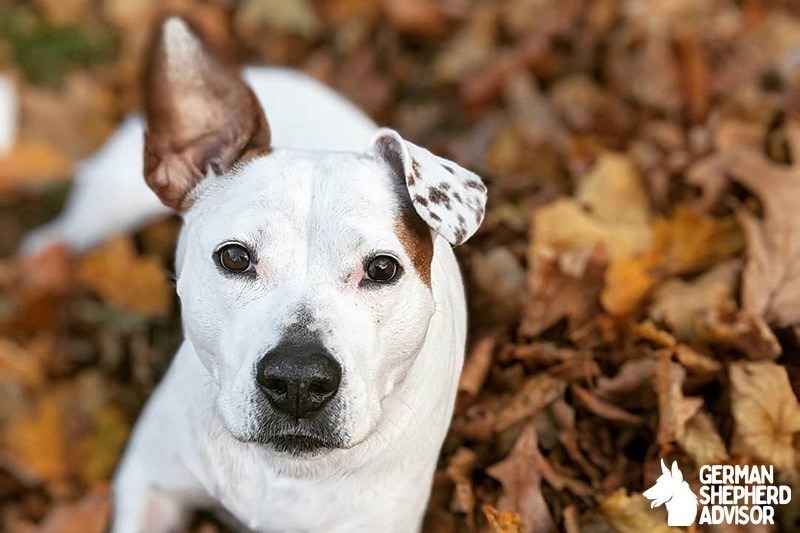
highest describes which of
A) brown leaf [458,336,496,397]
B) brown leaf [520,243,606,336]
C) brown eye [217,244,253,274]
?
brown eye [217,244,253,274]

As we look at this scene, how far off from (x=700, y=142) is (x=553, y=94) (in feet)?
2.46

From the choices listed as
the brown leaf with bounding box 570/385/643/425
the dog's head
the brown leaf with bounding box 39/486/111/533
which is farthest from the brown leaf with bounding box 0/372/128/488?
the brown leaf with bounding box 570/385/643/425

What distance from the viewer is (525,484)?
104 inches

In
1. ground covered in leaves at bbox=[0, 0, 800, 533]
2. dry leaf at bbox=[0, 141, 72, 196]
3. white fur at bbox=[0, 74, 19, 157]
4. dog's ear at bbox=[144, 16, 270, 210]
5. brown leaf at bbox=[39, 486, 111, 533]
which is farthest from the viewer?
white fur at bbox=[0, 74, 19, 157]

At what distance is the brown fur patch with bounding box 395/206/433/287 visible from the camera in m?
2.17

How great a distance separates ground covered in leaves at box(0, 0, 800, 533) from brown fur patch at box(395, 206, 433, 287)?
685 millimetres

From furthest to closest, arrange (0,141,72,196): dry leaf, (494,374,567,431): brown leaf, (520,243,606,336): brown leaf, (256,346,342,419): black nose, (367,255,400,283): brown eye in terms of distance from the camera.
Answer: (0,141,72,196): dry leaf, (520,243,606,336): brown leaf, (494,374,567,431): brown leaf, (367,255,400,283): brown eye, (256,346,342,419): black nose

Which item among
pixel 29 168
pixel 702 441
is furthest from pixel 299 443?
pixel 29 168

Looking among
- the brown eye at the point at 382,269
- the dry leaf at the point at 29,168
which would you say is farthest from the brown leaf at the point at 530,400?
the dry leaf at the point at 29,168

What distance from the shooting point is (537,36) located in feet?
14.5

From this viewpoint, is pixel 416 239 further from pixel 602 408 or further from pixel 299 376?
pixel 602 408

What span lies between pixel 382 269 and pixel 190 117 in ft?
2.20

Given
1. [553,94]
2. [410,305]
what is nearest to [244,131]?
[410,305]

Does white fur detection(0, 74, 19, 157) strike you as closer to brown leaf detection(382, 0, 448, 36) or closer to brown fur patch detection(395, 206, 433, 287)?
brown leaf detection(382, 0, 448, 36)
